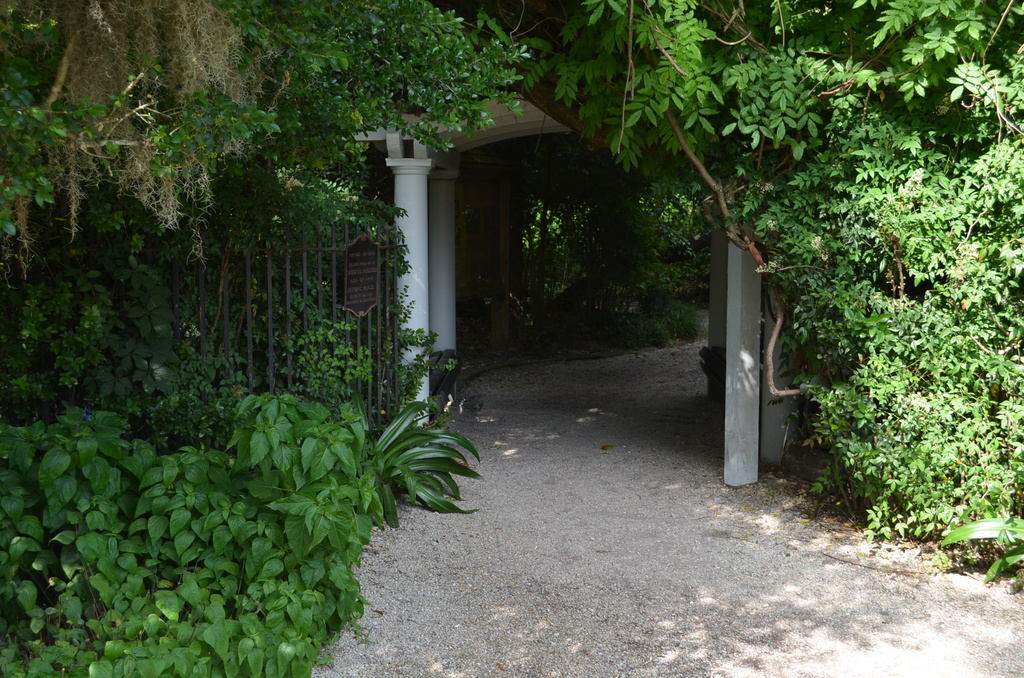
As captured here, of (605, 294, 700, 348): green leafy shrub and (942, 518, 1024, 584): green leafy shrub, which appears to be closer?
(942, 518, 1024, 584): green leafy shrub

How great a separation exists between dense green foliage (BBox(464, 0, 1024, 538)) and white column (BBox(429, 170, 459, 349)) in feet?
14.3

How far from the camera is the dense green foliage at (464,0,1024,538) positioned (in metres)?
4.87

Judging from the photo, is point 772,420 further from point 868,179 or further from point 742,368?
point 868,179

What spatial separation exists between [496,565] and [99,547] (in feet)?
7.34

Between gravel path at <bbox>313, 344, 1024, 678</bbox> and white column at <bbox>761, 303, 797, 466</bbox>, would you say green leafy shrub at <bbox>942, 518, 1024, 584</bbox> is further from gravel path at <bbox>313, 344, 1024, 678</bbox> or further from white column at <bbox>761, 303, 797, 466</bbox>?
white column at <bbox>761, 303, 797, 466</bbox>

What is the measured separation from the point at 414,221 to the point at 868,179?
12.4 ft

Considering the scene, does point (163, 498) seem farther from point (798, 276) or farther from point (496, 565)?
point (798, 276)

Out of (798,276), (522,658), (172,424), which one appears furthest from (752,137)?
(172,424)

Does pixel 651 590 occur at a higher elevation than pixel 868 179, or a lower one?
lower

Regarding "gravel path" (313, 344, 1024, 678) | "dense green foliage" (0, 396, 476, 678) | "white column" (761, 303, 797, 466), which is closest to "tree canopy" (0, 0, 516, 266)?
"dense green foliage" (0, 396, 476, 678)

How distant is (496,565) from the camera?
16.7ft

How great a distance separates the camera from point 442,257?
10156 mm

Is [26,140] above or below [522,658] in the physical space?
above

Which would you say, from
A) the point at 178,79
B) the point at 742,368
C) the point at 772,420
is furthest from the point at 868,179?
the point at 178,79
